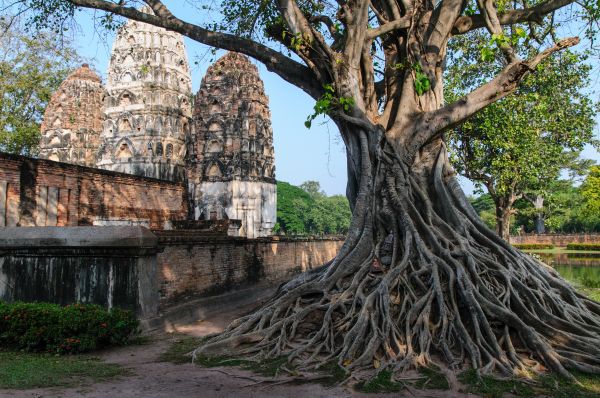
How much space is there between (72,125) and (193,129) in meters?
8.69

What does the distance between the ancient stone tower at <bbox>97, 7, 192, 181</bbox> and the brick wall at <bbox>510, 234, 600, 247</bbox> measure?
126 feet

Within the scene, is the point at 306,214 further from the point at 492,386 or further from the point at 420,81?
the point at 492,386

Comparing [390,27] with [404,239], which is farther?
[390,27]

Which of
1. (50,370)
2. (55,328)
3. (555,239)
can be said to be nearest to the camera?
(50,370)

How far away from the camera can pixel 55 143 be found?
27703 millimetres

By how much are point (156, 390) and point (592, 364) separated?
4638mm

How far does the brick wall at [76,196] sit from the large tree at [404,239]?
458 cm

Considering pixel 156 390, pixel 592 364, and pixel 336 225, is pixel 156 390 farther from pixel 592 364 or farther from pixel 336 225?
pixel 336 225

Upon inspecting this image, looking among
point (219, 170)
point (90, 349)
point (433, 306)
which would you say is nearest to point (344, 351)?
point (433, 306)

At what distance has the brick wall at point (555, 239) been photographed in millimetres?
50000

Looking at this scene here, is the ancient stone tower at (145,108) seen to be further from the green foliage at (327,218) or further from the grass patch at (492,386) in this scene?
the green foliage at (327,218)

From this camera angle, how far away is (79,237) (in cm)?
812

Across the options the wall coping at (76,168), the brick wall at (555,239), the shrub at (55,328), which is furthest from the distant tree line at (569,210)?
the shrub at (55,328)

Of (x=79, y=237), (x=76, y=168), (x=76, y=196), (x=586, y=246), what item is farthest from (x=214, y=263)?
(x=586, y=246)
